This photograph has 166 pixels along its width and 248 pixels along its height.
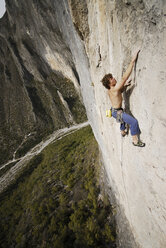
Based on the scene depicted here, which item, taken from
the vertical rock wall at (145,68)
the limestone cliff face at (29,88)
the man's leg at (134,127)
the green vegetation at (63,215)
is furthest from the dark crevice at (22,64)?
the man's leg at (134,127)

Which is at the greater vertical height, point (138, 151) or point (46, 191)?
point (138, 151)

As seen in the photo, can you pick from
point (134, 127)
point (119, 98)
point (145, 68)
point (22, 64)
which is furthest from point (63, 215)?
point (22, 64)

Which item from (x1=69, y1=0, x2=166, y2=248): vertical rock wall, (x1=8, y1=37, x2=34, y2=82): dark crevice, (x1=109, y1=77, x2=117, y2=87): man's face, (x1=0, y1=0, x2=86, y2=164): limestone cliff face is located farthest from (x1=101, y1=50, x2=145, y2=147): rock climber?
(x1=8, y1=37, x2=34, y2=82): dark crevice

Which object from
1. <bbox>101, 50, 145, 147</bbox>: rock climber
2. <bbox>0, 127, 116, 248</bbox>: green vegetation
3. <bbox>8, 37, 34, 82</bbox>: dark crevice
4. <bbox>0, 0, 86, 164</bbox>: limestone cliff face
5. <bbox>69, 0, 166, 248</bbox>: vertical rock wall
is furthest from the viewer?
<bbox>8, 37, 34, 82</bbox>: dark crevice

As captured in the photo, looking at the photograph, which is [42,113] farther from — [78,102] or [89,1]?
[89,1]

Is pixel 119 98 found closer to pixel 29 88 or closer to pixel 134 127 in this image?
pixel 134 127

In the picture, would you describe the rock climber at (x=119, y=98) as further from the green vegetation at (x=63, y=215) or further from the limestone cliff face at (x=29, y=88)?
the limestone cliff face at (x=29, y=88)

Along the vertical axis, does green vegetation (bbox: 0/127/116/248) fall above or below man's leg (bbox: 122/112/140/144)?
below

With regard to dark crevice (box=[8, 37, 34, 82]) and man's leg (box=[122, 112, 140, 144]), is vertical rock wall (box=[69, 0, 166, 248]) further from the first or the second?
dark crevice (box=[8, 37, 34, 82])

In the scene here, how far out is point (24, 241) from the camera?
34.6 ft

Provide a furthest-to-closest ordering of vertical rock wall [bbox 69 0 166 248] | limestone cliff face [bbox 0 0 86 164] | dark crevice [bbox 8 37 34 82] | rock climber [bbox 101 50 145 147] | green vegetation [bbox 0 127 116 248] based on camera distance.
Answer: dark crevice [bbox 8 37 34 82] → limestone cliff face [bbox 0 0 86 164] → green vegetation [bbox 0 127 116 248] → rock climber [bbox 101 50 145 147] → vertical rock wall [bbox 69 0 166 248]

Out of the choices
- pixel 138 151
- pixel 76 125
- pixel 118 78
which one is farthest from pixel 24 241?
pixel 76 125

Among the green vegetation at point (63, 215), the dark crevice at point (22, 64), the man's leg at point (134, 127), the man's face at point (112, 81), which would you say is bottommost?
the green vegetation at point (63, 215)

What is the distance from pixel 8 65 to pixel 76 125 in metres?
35.4
